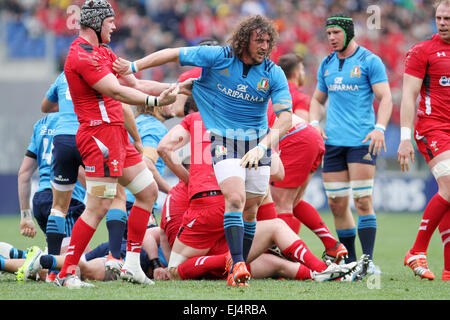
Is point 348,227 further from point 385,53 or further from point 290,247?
point 385,53

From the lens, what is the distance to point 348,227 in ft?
23.8

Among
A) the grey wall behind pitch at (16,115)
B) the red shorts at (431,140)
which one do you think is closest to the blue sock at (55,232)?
the red shorts at (431,140)

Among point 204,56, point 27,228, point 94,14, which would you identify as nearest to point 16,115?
point 27,228

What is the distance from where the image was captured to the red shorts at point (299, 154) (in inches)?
279

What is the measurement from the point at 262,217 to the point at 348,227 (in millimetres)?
1439

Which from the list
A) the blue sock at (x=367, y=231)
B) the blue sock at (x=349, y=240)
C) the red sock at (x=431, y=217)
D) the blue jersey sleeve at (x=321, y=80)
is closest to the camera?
the red sock at (x=431, y=217)

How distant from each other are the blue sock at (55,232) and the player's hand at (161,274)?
0.91 metres

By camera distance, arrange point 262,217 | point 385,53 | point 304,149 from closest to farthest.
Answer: point 262,217
point 304,149
point 385,53

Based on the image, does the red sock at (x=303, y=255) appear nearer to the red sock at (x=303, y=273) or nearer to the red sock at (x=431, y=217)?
the red sock at (x=303, y=273)

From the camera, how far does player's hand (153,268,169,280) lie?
20.3 feet

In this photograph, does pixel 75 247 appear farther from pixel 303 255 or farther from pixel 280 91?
pixel 280 91

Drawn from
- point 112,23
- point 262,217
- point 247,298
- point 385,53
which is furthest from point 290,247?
point 385,53

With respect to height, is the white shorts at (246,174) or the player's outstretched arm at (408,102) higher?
the player's outstretched arm at (408,102)

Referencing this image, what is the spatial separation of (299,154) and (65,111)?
245 centimetres
